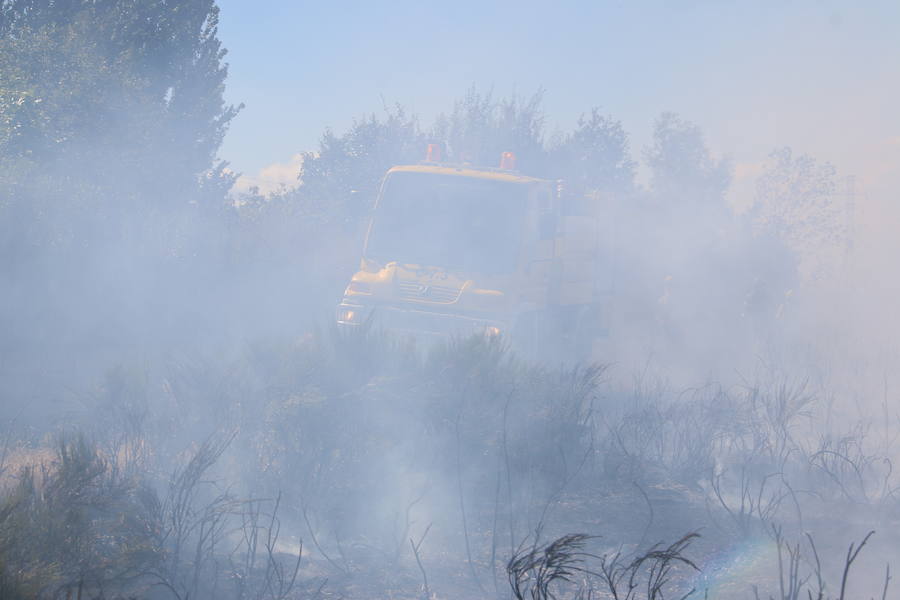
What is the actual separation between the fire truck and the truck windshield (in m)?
0.01

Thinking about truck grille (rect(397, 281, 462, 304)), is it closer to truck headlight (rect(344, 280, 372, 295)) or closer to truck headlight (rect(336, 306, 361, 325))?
truck headlight (rect(344, 280, 372, 295))

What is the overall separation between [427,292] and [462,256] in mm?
651

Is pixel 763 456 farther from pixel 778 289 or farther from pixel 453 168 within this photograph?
pixel 778 289

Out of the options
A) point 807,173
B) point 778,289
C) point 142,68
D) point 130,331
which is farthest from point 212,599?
point 807,173

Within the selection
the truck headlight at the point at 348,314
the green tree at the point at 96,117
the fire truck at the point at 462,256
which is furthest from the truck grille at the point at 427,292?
the green tree at the point at 96,117

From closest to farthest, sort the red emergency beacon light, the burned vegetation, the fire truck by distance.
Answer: the burned vegetation, the fire truck, the red emergency beacon light

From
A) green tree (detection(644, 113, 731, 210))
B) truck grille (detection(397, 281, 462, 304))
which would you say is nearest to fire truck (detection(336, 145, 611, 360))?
truck grille (detection(397, 281, 462, 304))

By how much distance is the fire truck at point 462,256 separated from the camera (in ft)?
30.3

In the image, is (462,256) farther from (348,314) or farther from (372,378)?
(372,378)

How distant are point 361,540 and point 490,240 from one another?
512 centimetres

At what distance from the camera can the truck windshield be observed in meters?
9.61

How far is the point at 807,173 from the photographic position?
107 feet

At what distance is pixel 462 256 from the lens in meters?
9.63

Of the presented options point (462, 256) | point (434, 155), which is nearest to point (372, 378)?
point (462, 256)
